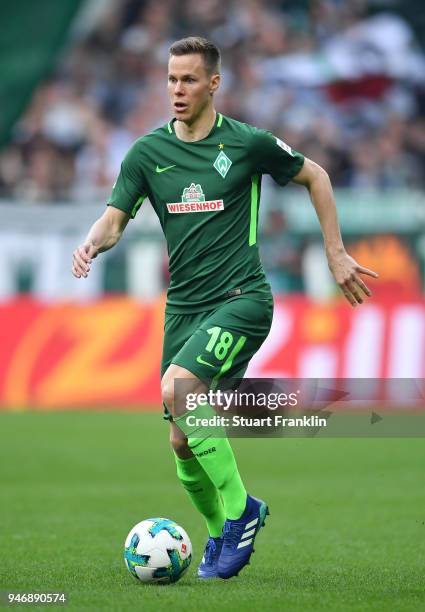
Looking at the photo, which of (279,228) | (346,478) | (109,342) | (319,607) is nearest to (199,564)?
(319,607)

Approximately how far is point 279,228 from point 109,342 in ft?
16.5

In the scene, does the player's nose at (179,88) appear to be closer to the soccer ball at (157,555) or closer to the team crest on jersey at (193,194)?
the team crest on jersey at (193,194)

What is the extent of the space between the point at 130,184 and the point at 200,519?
125 inches

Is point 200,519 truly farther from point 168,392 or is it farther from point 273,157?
point 273,157

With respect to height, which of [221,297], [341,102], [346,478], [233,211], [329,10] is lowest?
[346,478]

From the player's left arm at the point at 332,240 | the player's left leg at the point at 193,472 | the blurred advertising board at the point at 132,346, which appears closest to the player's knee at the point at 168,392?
the player's left leg at the point at 193,472

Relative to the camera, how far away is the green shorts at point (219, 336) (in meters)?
5.52

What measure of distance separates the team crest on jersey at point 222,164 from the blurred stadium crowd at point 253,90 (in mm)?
14970

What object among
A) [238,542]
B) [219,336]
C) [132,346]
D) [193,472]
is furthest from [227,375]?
[132,346]

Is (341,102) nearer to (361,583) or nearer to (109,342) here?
(109,342)

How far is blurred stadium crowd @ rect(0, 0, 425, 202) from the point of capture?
21141 millimetres

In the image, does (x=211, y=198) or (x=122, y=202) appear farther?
(x=122, y=202)

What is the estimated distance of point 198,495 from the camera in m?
5.95

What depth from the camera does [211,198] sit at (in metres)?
5.73
